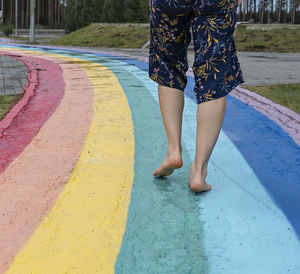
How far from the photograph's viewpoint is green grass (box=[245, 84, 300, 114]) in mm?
5941

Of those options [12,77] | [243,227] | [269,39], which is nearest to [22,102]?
[12,77]

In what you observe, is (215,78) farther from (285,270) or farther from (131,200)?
(285,270)

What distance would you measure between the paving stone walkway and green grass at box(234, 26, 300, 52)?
1039 cm

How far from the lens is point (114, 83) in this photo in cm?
761

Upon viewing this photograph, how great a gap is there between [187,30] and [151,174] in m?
0.91

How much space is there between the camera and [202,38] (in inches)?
110

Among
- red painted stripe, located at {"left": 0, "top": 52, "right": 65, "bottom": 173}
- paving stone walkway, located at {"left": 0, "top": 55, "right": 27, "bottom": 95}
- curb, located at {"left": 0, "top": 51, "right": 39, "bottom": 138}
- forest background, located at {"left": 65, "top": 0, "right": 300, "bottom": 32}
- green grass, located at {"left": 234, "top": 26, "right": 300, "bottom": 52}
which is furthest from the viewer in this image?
forest background, located at {"left": 65, "top": 0, "right": 300, "bottom": 32}

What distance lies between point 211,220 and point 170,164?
0.52m

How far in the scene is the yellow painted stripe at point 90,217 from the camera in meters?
2.13

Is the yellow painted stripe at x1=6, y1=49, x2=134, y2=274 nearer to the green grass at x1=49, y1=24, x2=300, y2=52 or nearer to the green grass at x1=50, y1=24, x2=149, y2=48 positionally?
the green grass at x1=49, y1=24, x2=300, y2=52

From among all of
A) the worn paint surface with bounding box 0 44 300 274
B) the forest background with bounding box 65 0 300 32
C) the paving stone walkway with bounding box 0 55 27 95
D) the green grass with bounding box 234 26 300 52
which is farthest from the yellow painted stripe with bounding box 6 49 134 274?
the forest background with bounding box 65 0 300 32

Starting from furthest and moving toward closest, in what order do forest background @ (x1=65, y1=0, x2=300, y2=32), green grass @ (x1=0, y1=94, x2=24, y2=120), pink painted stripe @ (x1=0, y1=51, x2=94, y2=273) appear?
forest background @ (x1=65, y1=0, x2=300, y2=32) < green grass @ (x1=0, y1=94, x2=24, y2=120) < pink painted stripe @ (x1=0, y1=51, x2=94, y2=273)

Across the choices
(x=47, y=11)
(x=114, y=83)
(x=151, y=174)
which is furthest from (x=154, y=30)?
(x=47, y=11)

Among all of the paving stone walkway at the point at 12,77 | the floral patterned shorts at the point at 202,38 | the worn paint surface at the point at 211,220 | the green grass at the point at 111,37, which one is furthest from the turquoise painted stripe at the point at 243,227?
the green grass at the point at 111,37
